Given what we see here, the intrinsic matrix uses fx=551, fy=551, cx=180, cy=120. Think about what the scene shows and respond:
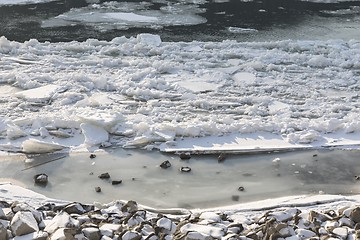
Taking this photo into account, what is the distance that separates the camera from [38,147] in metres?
6.05

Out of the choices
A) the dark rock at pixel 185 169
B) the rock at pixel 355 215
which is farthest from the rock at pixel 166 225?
the rock at pixel 355 215

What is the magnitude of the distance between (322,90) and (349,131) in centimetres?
123

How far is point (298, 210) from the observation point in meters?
4.73

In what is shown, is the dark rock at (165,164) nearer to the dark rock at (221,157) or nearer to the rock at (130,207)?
the dark rock at (221,157)

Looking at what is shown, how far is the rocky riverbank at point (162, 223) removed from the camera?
13.6ft

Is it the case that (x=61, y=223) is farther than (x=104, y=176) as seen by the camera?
No

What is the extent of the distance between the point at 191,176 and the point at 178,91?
2082 mm

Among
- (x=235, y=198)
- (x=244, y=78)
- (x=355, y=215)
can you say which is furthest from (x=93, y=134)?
(x=355, y=215)

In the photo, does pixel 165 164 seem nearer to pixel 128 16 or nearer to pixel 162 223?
pixel 162 223

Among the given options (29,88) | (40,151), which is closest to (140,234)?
(40,151)

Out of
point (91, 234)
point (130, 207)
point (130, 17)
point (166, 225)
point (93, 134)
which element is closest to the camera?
point (91, 234)

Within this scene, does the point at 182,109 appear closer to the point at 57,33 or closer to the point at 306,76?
the point at 306,76

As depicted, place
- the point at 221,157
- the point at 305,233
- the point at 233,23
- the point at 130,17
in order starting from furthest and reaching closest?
1. the point at 130,17
2. the point at 233,23
3. the point at 221,157
4. the point at 305,233

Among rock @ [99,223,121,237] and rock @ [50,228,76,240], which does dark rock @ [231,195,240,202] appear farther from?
rock @ [50,228,76,240]
